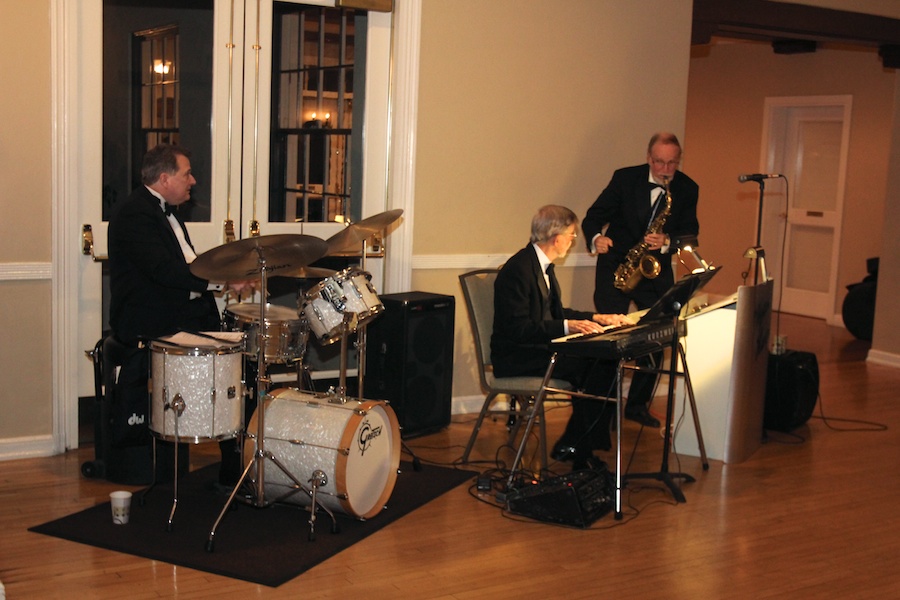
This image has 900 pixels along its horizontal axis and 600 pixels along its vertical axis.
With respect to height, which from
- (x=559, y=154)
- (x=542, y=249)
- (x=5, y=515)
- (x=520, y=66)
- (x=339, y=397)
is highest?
(x=520, y=66)

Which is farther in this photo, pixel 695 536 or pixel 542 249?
pixel 542 249

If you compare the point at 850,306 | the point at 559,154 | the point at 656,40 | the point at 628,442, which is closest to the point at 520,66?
the point at 559,154

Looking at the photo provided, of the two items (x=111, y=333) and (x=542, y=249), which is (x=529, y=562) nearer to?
(x=542, y=249)

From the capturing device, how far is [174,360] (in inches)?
160

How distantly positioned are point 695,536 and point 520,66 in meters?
3.10

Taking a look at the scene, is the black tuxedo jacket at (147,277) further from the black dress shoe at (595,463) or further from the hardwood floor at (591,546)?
the black dress shoe at (595,463)

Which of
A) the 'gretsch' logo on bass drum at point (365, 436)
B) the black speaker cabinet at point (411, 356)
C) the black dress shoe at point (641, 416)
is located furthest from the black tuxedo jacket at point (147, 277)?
the black dress shoe at point (641, 416)

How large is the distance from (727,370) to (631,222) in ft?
3.62

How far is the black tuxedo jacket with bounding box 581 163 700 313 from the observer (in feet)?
20.2

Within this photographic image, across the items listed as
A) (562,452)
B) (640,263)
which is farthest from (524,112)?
(562,452)

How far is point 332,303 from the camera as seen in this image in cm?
434

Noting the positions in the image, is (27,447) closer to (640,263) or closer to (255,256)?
(255,256)

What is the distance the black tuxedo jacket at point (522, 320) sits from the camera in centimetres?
496

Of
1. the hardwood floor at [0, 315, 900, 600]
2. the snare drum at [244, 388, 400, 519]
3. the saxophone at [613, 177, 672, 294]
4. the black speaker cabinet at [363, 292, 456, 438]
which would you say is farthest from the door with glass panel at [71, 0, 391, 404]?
the snare drum at [244, 388, 400, 519]
